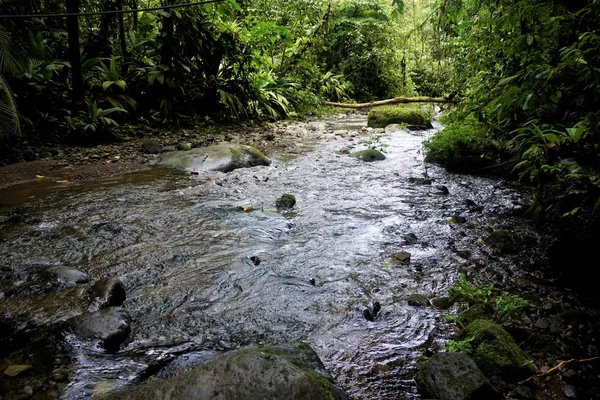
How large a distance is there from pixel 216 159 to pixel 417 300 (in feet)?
15.8

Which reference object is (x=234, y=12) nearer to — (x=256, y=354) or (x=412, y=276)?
(x=412, y=276)

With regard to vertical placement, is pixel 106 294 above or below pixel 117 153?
below

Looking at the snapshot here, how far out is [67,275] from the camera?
305 centimetres

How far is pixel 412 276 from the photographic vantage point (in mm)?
3305

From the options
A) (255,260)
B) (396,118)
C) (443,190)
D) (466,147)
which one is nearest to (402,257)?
(255,260)

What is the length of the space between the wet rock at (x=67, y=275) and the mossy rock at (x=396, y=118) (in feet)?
32.8

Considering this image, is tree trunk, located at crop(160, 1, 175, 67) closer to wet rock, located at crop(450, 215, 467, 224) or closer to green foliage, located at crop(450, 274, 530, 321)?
wet rock, located at crop(450, 215, 467, 224)

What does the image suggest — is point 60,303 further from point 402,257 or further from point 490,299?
point 490,299

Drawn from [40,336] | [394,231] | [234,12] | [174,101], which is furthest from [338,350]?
[234,12]

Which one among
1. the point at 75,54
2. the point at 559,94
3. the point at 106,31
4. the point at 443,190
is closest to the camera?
the point at 559,94

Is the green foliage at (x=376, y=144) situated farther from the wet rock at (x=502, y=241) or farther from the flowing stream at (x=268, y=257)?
the wet rock at (x=502, y=241)

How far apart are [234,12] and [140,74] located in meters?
4.71

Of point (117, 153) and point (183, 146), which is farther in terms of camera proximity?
point (183, 146)

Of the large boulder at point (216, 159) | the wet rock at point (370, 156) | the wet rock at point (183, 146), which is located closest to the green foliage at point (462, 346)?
the large boulder at point (216, 159)
